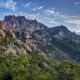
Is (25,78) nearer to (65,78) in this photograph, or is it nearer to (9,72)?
(9,72)

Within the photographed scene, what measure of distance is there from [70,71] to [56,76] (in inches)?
416

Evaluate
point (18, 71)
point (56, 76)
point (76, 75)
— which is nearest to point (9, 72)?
point (18, 71)

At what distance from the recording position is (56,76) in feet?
560

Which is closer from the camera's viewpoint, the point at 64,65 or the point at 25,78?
the point at 25,78

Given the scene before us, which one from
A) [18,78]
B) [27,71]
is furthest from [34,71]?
[18,78]

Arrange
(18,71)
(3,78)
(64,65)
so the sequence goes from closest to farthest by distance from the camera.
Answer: (3,78)
(18,71)
(64,65)

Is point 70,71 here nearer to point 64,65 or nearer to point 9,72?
point 64,65

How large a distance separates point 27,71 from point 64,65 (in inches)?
1015

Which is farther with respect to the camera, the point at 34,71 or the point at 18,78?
the point at 34,71

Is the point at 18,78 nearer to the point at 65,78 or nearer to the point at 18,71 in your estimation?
the point at 18,71

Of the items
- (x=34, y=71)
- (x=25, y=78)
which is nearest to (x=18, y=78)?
(x=25, y=78)

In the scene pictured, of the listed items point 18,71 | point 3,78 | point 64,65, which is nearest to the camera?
point 3,78

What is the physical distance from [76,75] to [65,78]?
9383 millimetres

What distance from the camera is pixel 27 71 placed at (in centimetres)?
16662
